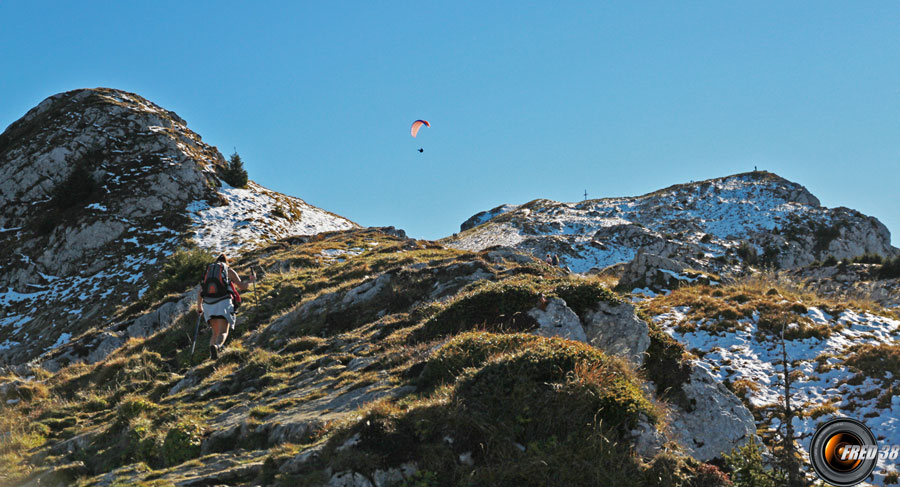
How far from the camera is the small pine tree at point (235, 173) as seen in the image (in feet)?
205

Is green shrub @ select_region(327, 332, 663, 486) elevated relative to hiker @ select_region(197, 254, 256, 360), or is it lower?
lower

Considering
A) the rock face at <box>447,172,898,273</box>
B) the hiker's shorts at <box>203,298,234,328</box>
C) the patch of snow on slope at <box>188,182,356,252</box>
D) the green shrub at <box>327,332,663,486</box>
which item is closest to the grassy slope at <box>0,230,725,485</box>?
the green shrub at <box>327,332,663,486</box>

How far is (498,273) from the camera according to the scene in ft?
58.0

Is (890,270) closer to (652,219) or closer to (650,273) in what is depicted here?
(650,273)

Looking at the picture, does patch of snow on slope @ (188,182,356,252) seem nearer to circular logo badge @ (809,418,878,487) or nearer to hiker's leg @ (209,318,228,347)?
hiker's leg @ (209,318,228,347)

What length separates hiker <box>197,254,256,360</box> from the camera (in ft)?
49.1

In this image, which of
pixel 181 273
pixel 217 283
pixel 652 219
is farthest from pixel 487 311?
pixel 652 219

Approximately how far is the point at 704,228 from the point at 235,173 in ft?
211

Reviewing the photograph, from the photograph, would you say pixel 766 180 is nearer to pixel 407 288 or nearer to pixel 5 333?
pixel 407 288

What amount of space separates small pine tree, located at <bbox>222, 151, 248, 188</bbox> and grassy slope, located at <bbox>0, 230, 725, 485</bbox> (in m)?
47.6

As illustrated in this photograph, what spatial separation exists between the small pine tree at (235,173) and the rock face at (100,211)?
1.30m

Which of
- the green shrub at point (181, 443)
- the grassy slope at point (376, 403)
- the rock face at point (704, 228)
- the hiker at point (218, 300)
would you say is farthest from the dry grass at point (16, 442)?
the rock face at point (704, 228)

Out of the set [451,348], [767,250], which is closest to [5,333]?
[451,348]

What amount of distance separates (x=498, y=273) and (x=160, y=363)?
11520 mm
